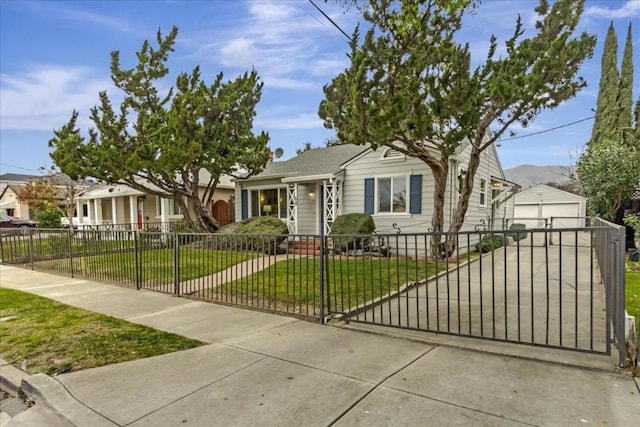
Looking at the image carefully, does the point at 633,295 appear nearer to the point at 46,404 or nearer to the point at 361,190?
the point at 46,404

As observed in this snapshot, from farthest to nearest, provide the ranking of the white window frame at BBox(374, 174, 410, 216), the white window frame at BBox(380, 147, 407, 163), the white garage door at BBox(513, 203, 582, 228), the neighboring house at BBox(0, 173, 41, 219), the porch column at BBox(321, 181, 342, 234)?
the neighboring house at BBox(0, 173, 41, 219) → the white garage door at BBox(513, 203, 582, 228) → the porch column at BBox(321, 181, 342, 234) → the white window frame at BBox(380, 147, 407, 163) → the white window frame at BBox(374, 174, 410, 216)

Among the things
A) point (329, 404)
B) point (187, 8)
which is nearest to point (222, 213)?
point (187, 8)

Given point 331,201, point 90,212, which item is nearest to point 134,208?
point 90,212

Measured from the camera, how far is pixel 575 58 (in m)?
7.69

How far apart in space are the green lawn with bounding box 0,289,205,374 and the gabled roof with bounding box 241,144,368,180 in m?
9.42

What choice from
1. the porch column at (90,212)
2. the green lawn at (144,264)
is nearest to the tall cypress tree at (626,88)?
the green lawn at (144,264)

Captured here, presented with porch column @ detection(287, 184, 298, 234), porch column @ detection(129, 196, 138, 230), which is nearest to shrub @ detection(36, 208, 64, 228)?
porch column @ detection(129, 196, 138, 230)

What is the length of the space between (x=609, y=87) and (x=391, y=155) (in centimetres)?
2065

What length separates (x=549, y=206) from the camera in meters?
25.4

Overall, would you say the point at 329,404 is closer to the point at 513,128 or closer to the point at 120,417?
the point at 120,417

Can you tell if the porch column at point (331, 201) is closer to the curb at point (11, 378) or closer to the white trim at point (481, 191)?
the white trim at point (481, 191)

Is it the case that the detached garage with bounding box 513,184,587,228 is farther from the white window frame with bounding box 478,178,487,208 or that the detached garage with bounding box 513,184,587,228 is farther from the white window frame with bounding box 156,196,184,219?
the white window frame with bounding box 156,196,184,219

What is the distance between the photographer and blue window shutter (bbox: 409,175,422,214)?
38.9 ft

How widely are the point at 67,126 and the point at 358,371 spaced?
14.6m
